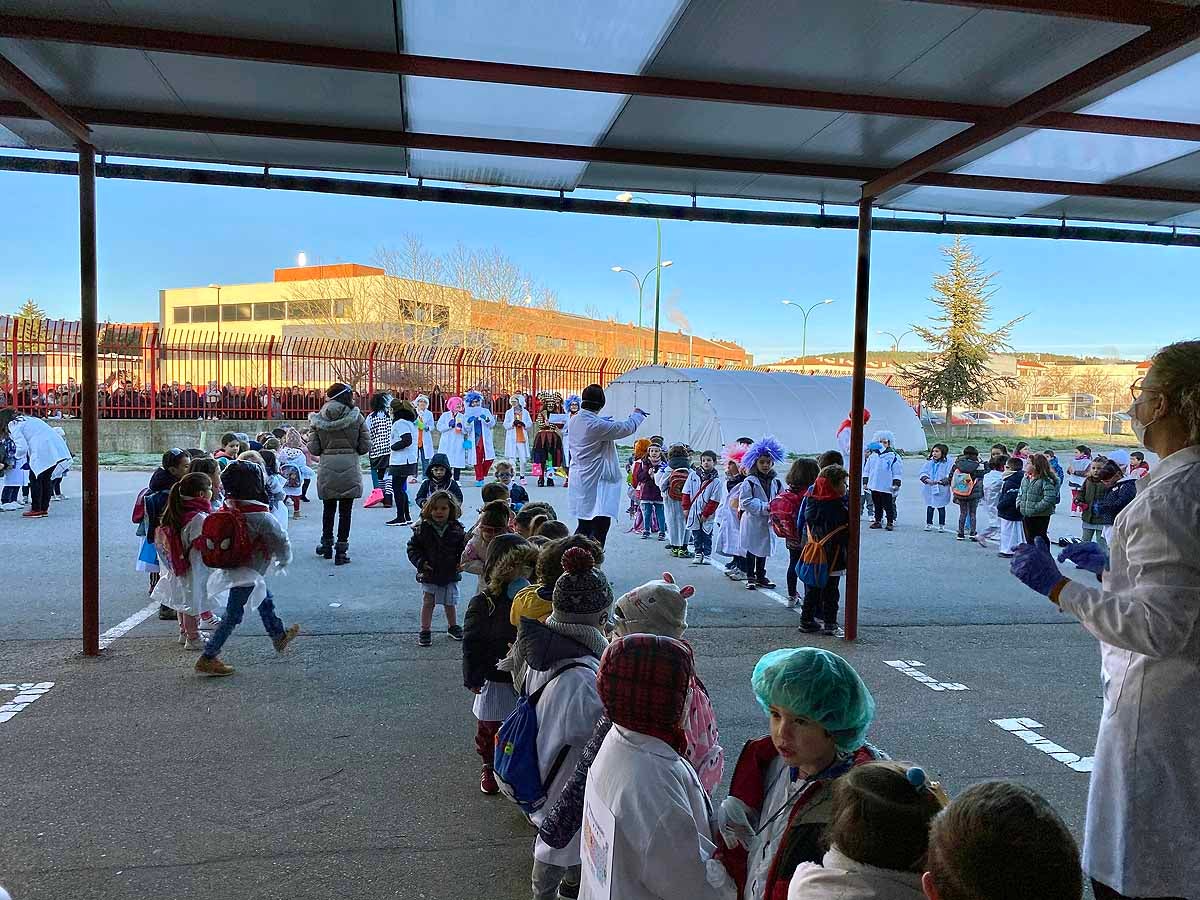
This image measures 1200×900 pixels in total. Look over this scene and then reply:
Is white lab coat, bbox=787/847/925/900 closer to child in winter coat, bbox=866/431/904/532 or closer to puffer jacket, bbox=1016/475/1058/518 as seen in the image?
puffer jacket, bbox=1016/475/1058/518

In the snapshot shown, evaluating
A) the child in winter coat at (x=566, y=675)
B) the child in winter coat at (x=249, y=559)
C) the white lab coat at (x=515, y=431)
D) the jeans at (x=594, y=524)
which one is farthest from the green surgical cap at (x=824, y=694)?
the white lab coat at (x=515, y=431)

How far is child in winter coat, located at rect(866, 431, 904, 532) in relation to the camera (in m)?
12.9

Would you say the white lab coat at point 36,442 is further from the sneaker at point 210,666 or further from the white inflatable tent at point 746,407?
the white inflatable tent at point 746,407

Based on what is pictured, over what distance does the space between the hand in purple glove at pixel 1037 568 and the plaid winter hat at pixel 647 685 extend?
948mm

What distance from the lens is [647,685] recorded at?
7.02 feet

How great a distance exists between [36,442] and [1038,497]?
1323 cm

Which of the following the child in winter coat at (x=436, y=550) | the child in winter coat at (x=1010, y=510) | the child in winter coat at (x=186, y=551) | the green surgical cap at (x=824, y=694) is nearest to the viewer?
the green surgical cap at (x=824, y=694)

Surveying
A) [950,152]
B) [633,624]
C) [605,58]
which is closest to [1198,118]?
[950,152]

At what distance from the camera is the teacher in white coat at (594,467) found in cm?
782

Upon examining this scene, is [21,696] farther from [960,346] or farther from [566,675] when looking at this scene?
[960,346]

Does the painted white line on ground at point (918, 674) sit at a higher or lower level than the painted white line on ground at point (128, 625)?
lower

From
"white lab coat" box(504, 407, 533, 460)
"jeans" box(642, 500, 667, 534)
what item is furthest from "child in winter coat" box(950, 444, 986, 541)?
"white lab coat" box(504, 407, 533, 460)

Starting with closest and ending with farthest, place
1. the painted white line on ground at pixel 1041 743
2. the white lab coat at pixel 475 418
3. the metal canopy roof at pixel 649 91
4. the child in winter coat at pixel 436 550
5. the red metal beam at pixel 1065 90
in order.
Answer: the red metal beam at pixel 1065 90
the metal canopy roof at pixel 649 91
the painted white line on ground at pixel 1041 743
the child in winter coat at pixel 436 550
the white lab coat at pixel 475 418

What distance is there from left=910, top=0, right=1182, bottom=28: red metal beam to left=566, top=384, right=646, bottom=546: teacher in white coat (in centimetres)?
475
